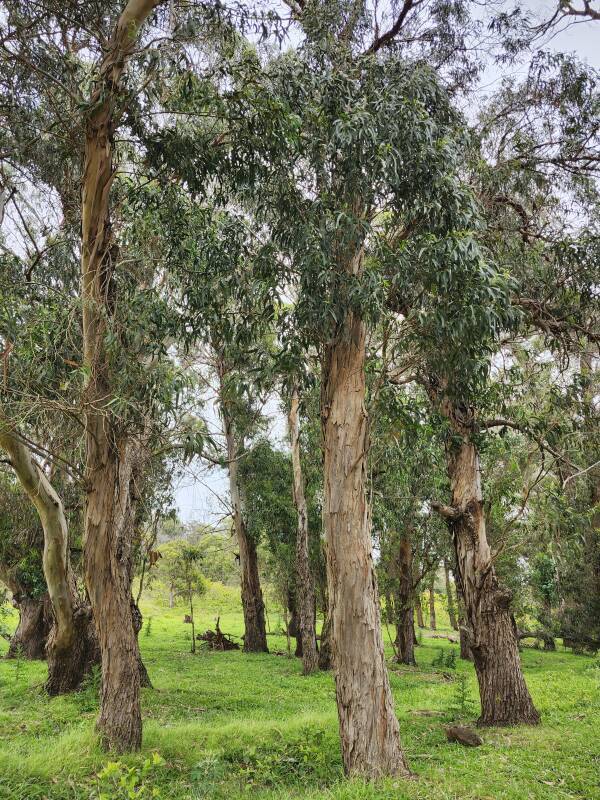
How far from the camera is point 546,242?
9711 millimetres

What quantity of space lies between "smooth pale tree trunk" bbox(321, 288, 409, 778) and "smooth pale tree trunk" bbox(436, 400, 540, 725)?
8.55ft

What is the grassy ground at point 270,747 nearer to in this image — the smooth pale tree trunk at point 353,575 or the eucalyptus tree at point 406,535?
the smooth pale tree trunk at point 353,575

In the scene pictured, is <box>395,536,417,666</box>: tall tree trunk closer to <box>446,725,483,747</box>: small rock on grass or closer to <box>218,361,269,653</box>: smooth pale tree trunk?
<box>218,361,269,653</box>: smooth pale tree trunk

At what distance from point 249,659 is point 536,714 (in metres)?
11.2

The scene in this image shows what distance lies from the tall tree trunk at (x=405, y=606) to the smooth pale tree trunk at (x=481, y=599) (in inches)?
351

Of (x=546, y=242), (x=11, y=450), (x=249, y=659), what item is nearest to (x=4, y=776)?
(x=11, y=450)

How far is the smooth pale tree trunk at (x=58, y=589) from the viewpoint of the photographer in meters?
7.82

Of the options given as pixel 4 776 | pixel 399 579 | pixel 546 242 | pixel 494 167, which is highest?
pixel 494 167

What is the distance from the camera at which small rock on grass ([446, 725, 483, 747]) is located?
7430 millimetres

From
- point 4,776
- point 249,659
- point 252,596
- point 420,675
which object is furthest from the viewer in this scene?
point 252,596

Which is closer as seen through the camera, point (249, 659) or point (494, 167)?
point (494, 167)

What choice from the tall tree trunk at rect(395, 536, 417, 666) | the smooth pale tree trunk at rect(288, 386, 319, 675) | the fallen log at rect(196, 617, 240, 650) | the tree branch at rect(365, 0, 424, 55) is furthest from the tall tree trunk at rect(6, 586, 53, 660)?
the tree branch at rect(365, 0, 424, 55)

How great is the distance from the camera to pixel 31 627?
15859 millimetres

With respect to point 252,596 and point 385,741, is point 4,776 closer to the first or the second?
point 385,741
